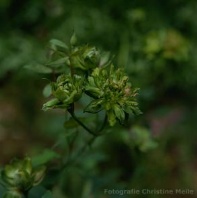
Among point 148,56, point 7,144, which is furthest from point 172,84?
point 7,144

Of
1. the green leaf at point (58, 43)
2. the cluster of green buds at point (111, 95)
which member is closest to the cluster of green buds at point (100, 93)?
the cluster of green buds at point (111, 95)

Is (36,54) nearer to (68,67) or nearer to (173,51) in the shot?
(173,51)

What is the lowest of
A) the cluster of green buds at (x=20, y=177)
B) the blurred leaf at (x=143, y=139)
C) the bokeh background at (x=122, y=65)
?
the bokeh background at (x=122, y=65)

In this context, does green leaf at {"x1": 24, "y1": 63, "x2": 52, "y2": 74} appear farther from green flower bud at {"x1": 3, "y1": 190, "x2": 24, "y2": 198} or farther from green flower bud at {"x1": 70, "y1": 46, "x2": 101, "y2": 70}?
green flower bud at {"x1": 3, "y1": 190, "x2": 24, "y2": 198}

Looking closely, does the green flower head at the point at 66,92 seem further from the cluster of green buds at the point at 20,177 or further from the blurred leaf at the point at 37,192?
the blurred leaf at the point at 37,192

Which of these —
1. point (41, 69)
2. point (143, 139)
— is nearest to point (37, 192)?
point (41, 69)

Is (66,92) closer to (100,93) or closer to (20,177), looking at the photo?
(100,93)

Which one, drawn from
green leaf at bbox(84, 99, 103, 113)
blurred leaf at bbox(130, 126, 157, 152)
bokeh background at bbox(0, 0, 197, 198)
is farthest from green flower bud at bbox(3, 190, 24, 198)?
bokeh background at bbox(0, 0, 197, 198)
